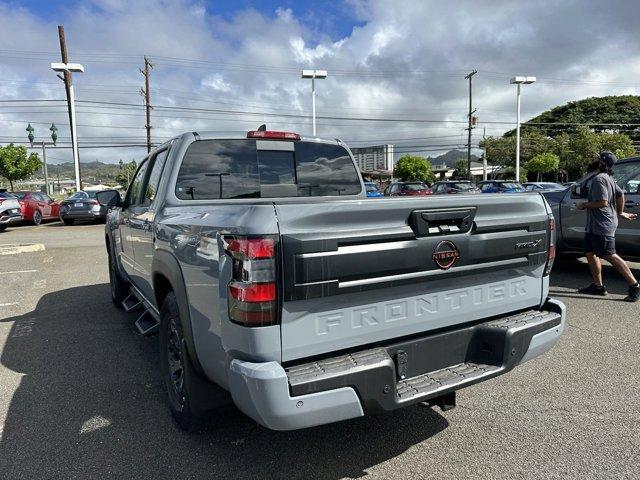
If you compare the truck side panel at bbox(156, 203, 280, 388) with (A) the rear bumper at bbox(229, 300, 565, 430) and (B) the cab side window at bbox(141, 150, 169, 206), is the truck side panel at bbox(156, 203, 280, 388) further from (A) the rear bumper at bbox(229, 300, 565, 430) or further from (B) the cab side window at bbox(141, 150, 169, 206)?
(B) the cab side window at bbox(141, 150, 169, 206)

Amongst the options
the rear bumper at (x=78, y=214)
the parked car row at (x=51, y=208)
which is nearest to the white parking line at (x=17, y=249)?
the parked car row at (x=51, y=208)

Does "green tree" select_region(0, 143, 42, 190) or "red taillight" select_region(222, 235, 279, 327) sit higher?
"green tree" select_region(0, 143, 42, 190)

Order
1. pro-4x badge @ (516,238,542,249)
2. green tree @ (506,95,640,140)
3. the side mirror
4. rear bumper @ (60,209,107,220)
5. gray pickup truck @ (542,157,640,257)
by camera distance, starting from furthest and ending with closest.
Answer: green tree @ (506,95,640,140) < rear bumper @ (60,209,107,220) < gray pickup truck @ (542,157,640,257) < the side mirror < pro-4x badge @ (516,238,542,249)

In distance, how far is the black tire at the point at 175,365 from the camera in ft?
8.96

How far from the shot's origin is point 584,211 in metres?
6.96

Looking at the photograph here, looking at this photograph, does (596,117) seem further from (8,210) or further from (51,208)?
(8,210)

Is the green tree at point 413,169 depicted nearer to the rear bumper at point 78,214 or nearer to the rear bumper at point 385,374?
the rear bumper at point 78,214

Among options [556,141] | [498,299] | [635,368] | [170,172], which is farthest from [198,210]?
[556,141]

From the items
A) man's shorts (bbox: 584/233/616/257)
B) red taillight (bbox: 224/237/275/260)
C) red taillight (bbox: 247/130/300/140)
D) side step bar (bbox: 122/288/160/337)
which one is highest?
red taillight (bbox: 247/130/300/140)

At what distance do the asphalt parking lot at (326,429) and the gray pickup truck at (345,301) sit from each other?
0.33 m

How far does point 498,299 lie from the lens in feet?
8.99

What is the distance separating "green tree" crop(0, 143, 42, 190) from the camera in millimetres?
40938

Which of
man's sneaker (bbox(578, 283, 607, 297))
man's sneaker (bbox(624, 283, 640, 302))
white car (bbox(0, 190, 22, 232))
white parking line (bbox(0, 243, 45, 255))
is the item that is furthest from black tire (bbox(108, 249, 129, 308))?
white car (bbox(0, 190, 22, 232))

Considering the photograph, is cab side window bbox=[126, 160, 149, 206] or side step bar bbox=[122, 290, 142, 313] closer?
cab side window bbox=[126, 160, 149, 206]
